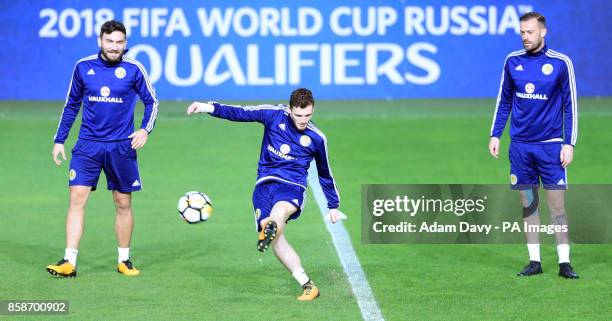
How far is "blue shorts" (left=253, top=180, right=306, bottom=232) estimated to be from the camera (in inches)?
376

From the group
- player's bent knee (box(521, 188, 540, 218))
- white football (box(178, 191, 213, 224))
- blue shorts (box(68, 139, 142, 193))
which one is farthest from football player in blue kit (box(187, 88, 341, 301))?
player's bent knee (box(521, 188, 540, 218))

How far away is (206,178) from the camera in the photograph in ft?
51.5

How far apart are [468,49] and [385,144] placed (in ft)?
17.1

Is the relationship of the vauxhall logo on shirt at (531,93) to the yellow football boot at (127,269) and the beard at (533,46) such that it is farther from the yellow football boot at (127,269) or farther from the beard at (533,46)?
the yellow football boot at (127,269)

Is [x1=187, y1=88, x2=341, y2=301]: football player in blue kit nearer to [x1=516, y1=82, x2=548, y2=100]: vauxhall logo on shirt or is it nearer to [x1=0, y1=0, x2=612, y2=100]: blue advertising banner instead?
[x1=516, y1=82, x2=548, y2=100]: vauxhall logo on shirt

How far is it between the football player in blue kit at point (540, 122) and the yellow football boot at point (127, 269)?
10.6ft

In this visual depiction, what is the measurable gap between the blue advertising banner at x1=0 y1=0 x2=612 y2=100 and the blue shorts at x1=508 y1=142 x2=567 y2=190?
12473 millimetres

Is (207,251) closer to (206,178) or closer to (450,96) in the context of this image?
(206,178)

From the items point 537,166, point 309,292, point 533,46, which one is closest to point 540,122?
point 537,166

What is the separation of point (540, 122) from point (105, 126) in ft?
11.9

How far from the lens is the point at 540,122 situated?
10.3 m

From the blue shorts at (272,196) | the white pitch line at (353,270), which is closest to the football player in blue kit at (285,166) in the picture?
the blue shorts at (272,196)

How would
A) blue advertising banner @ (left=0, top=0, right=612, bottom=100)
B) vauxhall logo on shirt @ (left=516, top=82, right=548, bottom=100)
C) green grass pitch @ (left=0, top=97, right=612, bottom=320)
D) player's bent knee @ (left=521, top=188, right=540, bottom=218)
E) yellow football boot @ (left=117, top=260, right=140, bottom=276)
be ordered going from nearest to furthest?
green grass pitch @ (left=0, top=97, right=612, bottom=320) → vauxhall logo on shirt @ (left=516, top=82, right=548, bottom=100) → yellow football boot @ (left=117, top=260, right=140, bottom=276) → player's bent knee @ (left=521, top=188, right=540, bottom=218) → blue advertising banner @ (left=0, top=0, right=612, bottom=100)

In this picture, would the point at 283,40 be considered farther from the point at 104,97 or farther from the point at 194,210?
the point at 194,210
